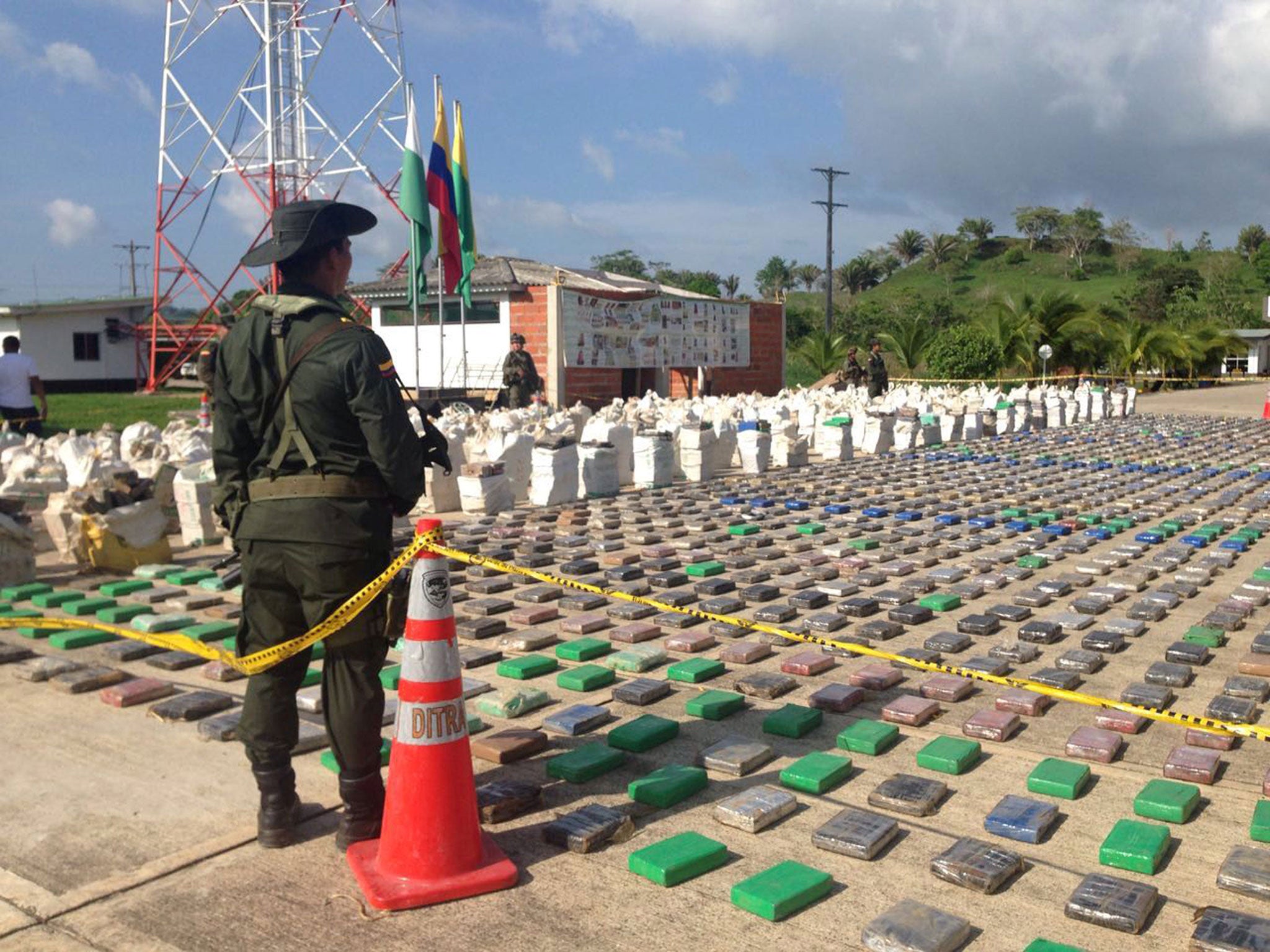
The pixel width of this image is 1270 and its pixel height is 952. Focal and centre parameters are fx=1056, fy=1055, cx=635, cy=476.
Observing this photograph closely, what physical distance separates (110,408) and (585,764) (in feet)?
73.1

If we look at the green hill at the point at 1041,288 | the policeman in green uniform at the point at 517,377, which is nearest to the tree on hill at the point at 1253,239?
the green hill at the point at 1041,288

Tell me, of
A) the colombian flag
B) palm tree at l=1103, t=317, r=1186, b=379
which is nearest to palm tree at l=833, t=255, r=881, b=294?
palm tree at l=1103, t=317, r=1186, b=379

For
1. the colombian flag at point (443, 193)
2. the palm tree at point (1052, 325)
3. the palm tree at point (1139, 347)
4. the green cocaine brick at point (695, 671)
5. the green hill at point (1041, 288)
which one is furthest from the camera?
Answer: the green hill at point (1041, 288)

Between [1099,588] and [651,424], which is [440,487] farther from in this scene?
[1099,588]

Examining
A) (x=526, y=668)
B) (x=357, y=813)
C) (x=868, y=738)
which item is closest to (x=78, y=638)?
(x=526, y=668)

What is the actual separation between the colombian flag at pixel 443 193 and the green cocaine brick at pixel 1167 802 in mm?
12858

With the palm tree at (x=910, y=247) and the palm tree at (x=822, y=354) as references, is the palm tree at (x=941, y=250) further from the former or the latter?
the palm tree at (x=822, y=354)

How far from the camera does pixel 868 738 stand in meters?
3.99

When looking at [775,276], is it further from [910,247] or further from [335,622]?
[335,622]

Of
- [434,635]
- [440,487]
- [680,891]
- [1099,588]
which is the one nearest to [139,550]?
[440,487]

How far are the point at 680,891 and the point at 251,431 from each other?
6.17ft

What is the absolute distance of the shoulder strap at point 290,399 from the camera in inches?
123

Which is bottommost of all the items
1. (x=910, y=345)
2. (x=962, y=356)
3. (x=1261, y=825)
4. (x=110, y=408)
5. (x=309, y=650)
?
(x=1261, y=825)

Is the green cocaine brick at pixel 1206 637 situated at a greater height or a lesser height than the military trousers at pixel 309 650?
lesser
